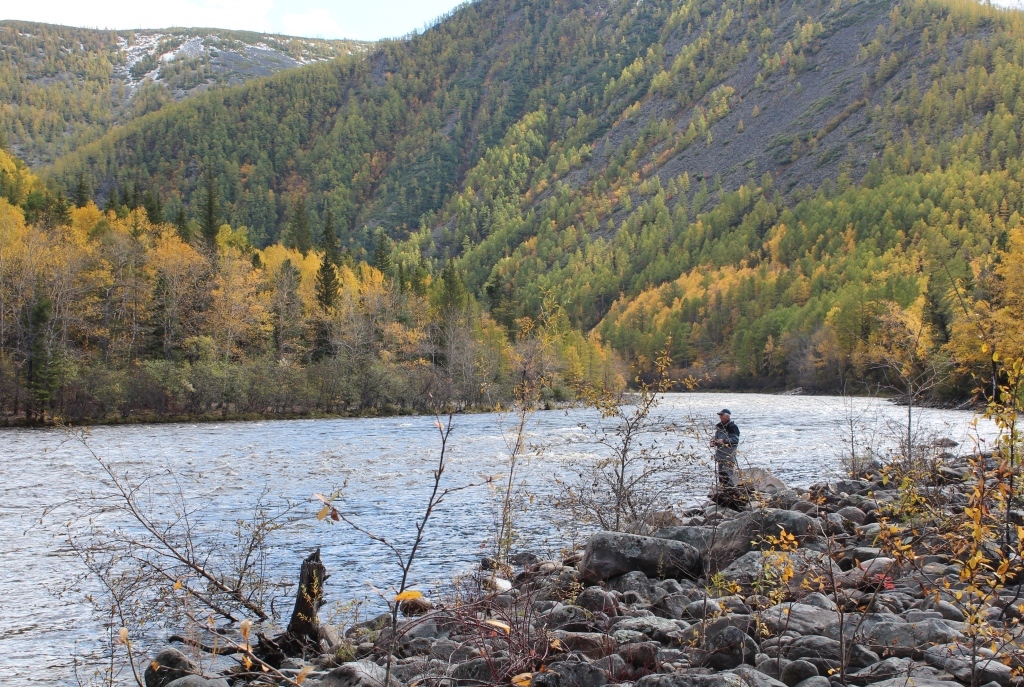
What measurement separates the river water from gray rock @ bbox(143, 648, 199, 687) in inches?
63.5

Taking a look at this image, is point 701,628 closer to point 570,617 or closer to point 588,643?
point 588,643

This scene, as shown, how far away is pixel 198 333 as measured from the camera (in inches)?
2594

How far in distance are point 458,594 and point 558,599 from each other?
1350 millimetres

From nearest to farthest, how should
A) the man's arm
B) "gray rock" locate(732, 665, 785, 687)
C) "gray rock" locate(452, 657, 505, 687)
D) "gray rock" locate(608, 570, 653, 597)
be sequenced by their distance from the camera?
"gray rock" locate(732, 665, 785, 687) → "gray rock" locate(452, 657, 505, 687) → "gray rock" locate(608, 570, 653, 597) → the man's arm

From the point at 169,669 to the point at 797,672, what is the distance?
19.9ft

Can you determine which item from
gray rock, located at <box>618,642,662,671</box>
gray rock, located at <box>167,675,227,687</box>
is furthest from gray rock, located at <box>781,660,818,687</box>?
gray rock, located at <box>167,675,227,687</box>

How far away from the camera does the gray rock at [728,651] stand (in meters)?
7.66

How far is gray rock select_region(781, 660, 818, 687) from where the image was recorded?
709 cm

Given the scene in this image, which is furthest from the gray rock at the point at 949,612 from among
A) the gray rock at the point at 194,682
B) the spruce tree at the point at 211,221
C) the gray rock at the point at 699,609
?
the spruce tree at the point at 211,221

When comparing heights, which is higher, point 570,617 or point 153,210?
point 153,210

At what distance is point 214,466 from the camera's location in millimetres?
29047

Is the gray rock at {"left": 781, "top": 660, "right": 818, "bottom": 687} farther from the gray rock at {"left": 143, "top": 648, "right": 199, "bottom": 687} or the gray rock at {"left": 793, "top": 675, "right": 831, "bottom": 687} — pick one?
the gray rock at {"left": 143, "top": 648, "right": 199, "bottom": 687}

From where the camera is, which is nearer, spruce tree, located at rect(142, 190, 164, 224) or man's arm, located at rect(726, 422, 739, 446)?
man's arm, located at rect(726, 422, 739, 446)

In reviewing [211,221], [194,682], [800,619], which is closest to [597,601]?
[800,619]
